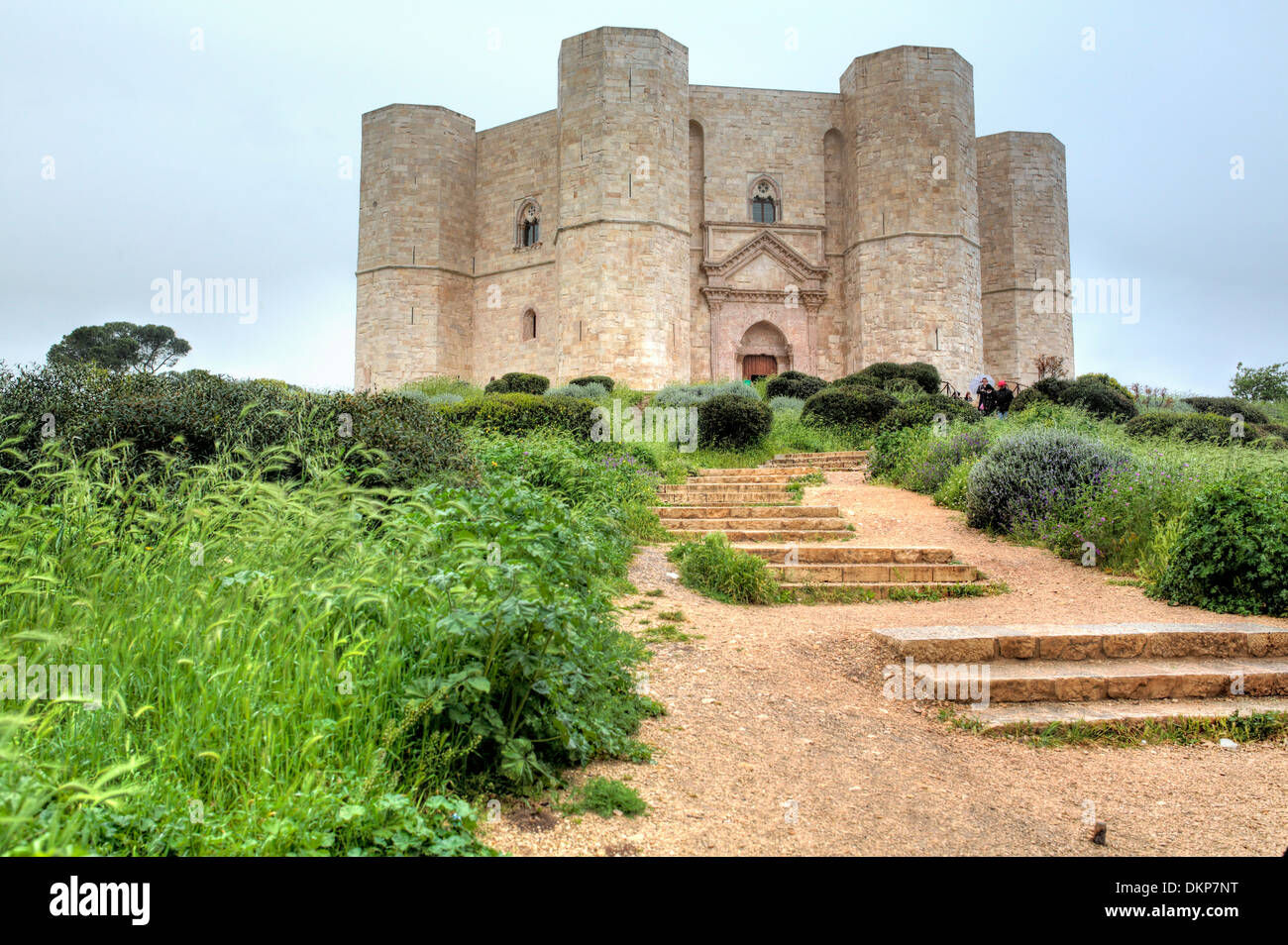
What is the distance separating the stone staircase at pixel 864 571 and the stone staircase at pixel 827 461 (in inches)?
228

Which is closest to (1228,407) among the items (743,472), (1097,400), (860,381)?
(1097,400)

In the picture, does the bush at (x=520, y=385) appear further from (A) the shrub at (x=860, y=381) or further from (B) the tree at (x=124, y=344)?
(B) the tree at (x=124, y=344)

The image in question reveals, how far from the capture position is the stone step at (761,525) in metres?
8.91

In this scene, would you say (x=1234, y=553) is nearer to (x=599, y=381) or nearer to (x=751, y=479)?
(x=751, y=479)

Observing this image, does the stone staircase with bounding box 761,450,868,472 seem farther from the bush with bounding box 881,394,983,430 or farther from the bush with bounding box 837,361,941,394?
the bush with bounding box 837,361,941,394

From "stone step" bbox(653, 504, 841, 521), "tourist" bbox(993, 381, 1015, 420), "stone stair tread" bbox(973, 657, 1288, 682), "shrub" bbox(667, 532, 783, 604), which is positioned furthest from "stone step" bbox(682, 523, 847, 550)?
"tourist" bbox(993, 381, 1015, 420)

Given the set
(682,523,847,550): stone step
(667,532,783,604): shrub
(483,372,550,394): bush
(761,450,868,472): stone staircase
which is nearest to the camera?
(667,532,783,604): shrub

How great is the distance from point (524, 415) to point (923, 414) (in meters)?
7.18

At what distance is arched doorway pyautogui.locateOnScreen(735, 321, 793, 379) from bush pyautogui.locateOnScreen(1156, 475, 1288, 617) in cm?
2140

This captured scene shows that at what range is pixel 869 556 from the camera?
24.9 ft

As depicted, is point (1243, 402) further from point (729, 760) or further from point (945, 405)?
point (729, 760)

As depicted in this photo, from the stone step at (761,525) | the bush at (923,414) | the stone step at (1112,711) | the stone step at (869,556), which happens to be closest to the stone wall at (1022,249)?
the bush at (923,414)

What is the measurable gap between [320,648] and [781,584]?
4.65 metres

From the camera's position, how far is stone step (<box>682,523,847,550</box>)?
859 centimetres
